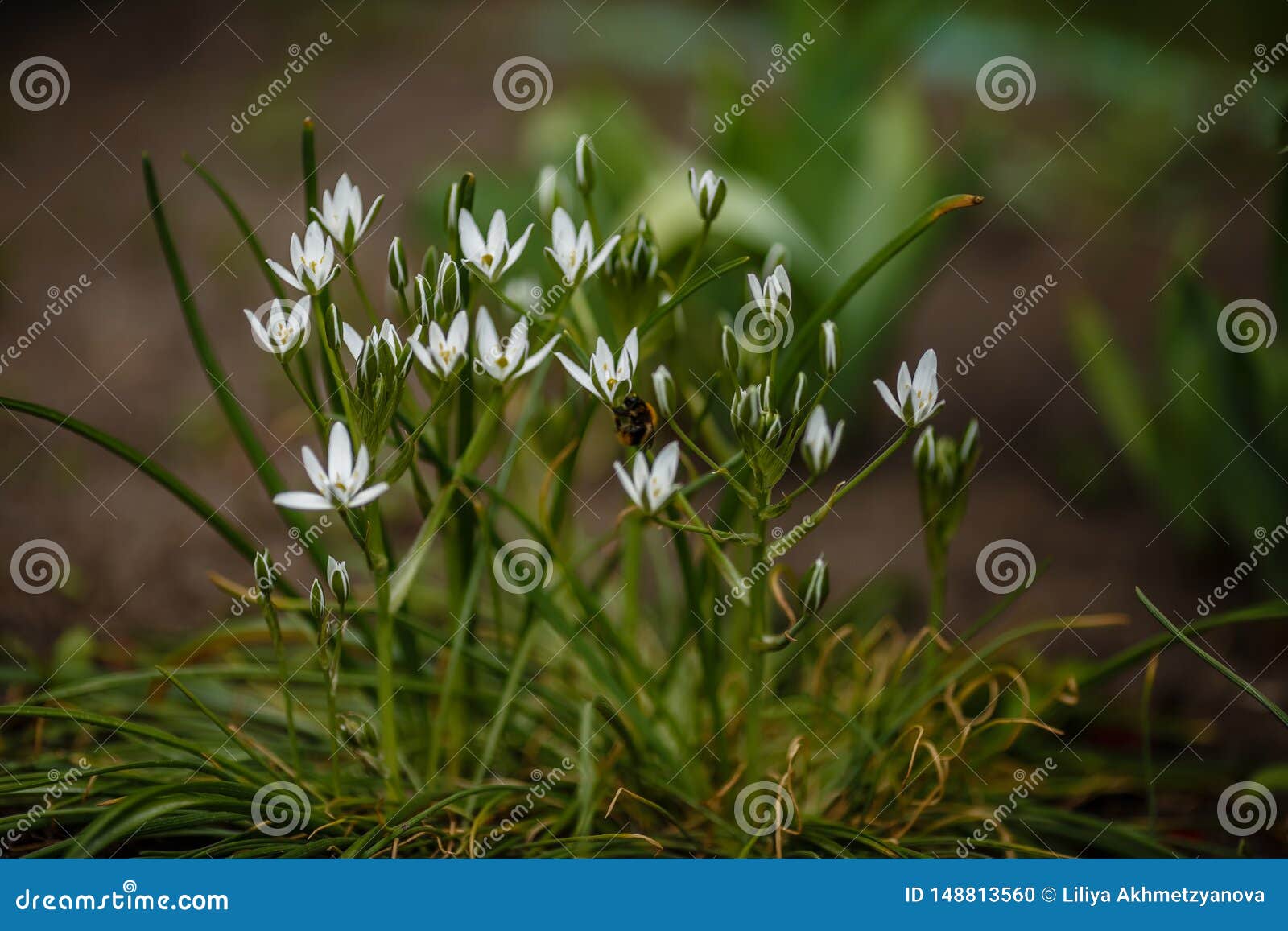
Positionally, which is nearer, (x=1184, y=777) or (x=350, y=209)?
(x=350, y=209)

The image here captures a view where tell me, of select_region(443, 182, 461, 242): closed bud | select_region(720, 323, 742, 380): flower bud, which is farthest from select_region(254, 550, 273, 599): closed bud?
select_region(720, 323, 742, 380): flower bud

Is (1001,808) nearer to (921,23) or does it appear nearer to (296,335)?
(296,335)

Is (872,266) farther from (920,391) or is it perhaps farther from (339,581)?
(339,581)

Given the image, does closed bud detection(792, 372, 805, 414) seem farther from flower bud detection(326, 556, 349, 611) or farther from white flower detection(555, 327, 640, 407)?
flower bud detection(326, 556, 349, 611)

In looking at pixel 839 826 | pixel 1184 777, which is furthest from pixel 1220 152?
pixel 839 826

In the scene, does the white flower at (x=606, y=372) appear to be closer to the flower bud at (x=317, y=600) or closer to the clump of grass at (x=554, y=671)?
the clump of grass at (x=554, y=671)

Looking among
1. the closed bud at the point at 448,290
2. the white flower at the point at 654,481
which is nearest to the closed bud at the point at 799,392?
the white flower at the point at 654,481
